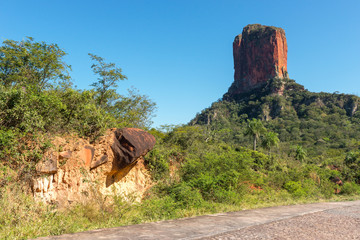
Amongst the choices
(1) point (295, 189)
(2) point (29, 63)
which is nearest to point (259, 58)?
(1) point (295, 189)

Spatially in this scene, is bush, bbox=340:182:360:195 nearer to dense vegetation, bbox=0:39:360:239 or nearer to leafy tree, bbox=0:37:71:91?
dense vegetation, bbox=0:39:360:239

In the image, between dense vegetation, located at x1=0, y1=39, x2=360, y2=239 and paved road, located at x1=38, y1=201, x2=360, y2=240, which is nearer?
paved road, located at x1=38, y1=201, x2=360, y2=240

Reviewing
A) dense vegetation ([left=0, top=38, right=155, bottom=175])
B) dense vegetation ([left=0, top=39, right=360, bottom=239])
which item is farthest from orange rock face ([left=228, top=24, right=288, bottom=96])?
dense vegetation ([left=0, top=38, right=155, bottom=175])

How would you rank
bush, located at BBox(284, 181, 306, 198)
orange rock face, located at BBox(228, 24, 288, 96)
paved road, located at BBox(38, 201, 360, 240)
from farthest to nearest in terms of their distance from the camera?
orange rock face, located at BBox(228, 24, 288, 96)
bush, located at BBox(284, 181, 306, 198)
paved road, located at BBox(38, 201, 360, 240)

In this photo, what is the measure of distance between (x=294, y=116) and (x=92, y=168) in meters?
68.0

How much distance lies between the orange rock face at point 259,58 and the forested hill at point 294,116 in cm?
871

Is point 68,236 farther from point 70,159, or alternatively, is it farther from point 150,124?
point 150,124

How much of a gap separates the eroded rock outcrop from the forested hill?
32.8 meters

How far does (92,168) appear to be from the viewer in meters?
7.23

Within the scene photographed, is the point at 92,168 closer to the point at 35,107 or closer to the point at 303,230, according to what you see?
the point at 35,107

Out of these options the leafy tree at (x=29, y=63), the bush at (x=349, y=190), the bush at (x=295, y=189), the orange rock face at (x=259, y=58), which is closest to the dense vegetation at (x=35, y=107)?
the leafy tree at (x=29, y=63)

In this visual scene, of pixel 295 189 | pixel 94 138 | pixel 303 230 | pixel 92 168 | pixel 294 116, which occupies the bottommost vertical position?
→ pixel 295 189

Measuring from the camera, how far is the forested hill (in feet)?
164

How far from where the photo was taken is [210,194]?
8.67m
